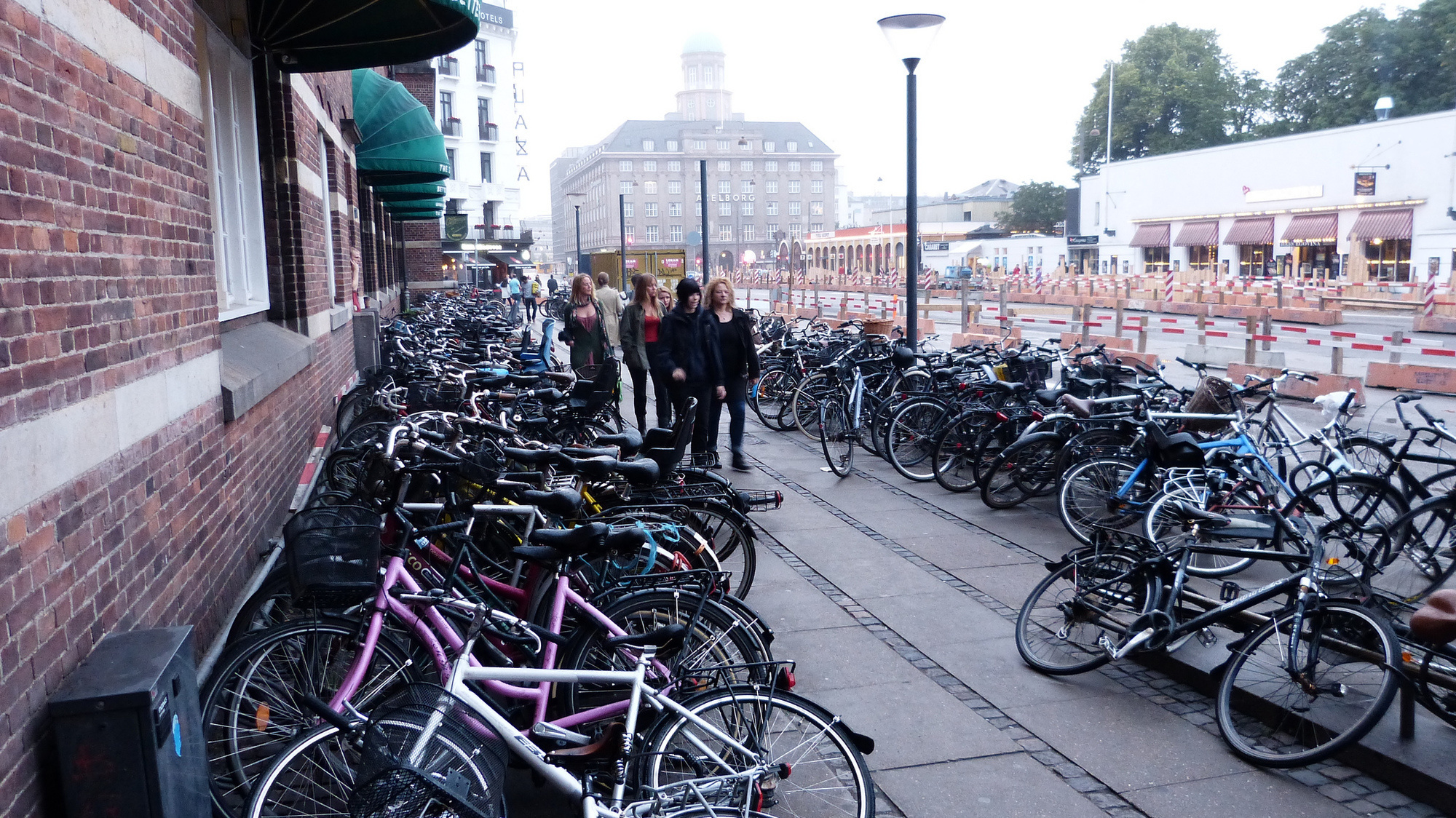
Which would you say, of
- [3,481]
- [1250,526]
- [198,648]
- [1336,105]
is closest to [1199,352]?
[1250,526]

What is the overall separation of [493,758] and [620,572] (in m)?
1.56

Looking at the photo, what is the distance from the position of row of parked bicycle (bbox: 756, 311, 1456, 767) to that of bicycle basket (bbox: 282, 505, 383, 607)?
10.6 feet

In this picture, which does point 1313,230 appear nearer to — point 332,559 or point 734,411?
point 734,411

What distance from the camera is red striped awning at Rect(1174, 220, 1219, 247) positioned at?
161 ft

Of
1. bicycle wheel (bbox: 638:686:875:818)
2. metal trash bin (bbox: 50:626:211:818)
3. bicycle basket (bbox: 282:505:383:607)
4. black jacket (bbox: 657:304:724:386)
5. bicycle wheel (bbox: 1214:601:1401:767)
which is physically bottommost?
bicycle wheel (bbox: 1214:601:1401:767)

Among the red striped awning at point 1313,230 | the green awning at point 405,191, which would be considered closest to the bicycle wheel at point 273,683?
the green awning at point 405,191

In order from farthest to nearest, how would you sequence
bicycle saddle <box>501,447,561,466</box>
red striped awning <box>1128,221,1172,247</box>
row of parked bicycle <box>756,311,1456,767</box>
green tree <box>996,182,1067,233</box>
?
green tree <box>996,182,1067,233</box>
red striped awning <box>1128,221,1172,247</box>
bicycle saddle <box>501,447,561,466</box>
row of parked bicycle <box>756,311,1456,767</box>

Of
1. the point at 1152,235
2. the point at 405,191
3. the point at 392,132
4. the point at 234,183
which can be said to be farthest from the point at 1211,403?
the point at 1152,235

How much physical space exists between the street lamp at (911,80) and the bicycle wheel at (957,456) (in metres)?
2.42

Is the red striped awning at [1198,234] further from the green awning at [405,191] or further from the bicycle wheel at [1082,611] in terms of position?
the bicycle wheel at [1082,611]

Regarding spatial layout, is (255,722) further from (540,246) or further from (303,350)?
(540,246)

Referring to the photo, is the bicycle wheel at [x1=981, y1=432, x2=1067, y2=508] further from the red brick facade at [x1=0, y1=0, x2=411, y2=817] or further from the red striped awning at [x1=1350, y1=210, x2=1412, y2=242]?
the red striped awning at [x1=1350, y1=210, x2=1412, y2=242]

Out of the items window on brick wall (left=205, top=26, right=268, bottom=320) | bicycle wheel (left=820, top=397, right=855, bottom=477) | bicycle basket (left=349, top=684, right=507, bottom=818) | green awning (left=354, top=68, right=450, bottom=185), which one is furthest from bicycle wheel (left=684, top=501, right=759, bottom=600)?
green awning (left=354, top=68, right=450, bottom=185)

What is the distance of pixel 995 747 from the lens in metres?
4.36
